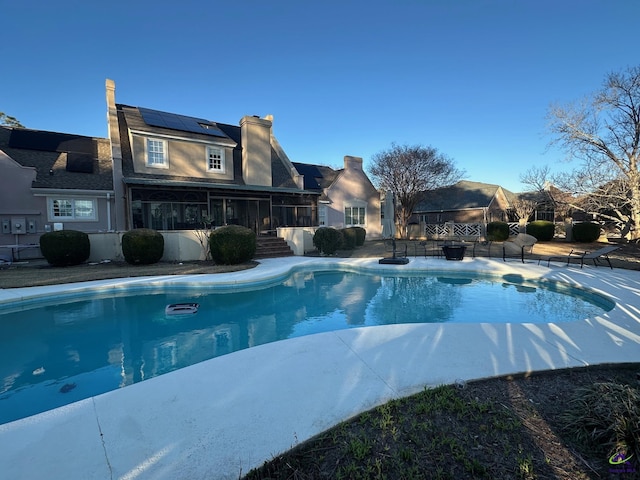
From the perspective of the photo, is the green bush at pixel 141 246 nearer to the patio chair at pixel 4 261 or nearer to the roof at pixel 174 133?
the roof at pixel 174 133

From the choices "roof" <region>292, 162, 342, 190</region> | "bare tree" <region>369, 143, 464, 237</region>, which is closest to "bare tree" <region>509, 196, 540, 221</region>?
"bare tree" <region>369, 143, 464, 237</region>

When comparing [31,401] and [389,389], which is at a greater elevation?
[389,389]

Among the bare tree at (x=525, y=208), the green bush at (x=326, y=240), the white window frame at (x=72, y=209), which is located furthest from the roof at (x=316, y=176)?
the bare tree at (x=525, y=208)

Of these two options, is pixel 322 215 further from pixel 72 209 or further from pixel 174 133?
pixel 72 209

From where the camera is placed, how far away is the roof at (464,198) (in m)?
35.0

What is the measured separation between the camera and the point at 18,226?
598 inches

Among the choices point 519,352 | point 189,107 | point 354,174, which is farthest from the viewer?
point 354,174

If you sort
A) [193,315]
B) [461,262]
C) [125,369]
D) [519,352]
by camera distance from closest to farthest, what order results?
[519,352]
[125,369]
[193,315]
[461,262]

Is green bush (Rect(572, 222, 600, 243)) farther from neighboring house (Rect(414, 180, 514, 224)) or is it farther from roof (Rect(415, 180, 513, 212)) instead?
roof (Rect(415, 180, 513, 212))

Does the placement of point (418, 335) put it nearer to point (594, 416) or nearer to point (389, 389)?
point (389, 389)

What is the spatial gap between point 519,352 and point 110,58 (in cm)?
2214

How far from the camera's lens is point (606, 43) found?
43.8 feet

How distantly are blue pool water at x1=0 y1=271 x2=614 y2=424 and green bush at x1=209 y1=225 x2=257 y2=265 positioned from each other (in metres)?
3.38

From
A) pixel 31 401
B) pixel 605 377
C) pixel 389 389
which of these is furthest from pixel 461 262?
pixel 31 401
